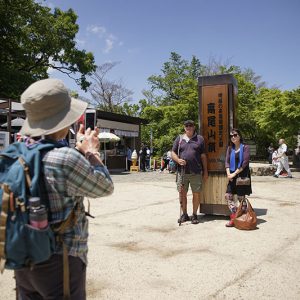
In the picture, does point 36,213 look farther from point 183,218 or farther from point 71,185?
point 183,218

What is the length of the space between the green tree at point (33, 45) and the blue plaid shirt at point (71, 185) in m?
19.0

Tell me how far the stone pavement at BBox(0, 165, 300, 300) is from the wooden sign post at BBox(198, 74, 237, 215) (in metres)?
0.40

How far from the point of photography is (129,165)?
79.8 feet

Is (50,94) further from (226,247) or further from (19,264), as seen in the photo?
(226,247)

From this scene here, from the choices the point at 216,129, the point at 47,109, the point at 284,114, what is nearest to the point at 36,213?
the point at 47,109

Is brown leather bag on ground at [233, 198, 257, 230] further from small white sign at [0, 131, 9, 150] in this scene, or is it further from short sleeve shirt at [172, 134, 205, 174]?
small white sign at [0, 131, 9, 150]

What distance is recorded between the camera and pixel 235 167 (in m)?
6.20

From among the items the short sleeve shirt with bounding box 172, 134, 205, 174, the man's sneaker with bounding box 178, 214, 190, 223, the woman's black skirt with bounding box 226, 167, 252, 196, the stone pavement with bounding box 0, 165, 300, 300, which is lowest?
the stone pavement with bounding box 0, 165, 300, 300

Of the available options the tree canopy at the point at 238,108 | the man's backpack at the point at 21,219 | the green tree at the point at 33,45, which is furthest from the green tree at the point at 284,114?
the man's backpack at the point at 21,219

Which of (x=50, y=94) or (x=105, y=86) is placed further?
(x=105, y=86)

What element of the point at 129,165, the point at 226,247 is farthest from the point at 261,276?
the point at 129,165

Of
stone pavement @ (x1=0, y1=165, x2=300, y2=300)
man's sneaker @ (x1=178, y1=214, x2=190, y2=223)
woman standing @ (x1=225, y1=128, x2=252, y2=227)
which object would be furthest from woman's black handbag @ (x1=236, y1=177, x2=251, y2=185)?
man's sneaker @ (x1=178, y1=214, x2=190, y2=223)

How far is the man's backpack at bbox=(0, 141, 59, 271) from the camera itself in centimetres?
156

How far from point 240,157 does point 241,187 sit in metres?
0.51
